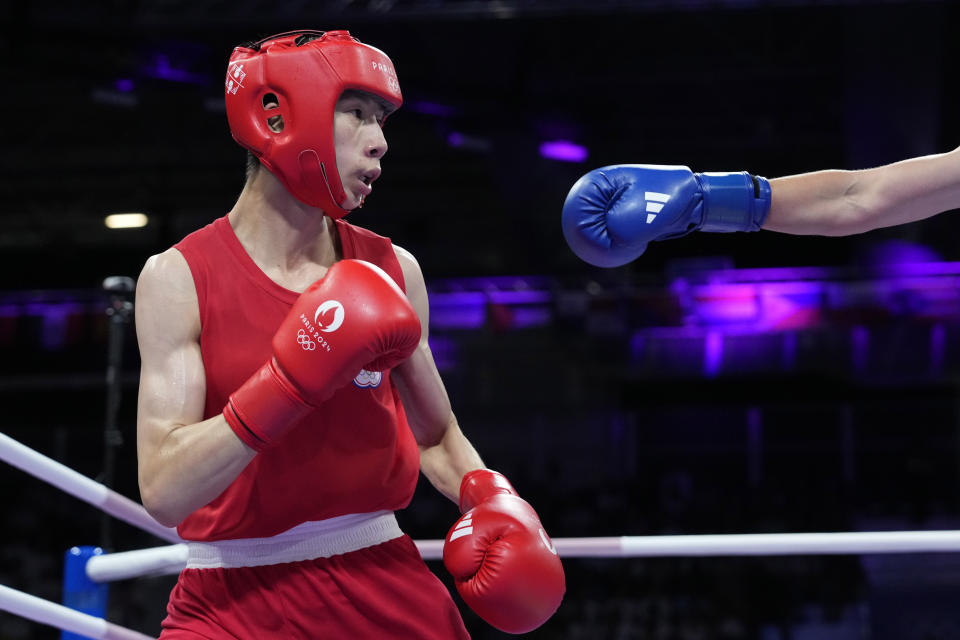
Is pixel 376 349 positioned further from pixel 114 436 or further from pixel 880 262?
pixel 880 262

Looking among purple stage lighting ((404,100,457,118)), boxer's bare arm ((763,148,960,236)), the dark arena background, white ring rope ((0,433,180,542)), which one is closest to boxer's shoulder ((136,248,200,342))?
white ring rope ((0,433,180,542))

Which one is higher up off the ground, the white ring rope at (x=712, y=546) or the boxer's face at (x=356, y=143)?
the boxer's face at (x=356, y=143)

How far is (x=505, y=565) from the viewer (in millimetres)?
1433

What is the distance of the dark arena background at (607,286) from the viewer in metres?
7.21

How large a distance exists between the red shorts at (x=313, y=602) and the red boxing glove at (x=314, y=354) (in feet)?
0.89

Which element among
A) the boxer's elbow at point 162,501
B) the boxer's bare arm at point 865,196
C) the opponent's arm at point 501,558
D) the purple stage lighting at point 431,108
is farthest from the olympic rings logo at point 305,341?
the purple stage lighting at point 431,108

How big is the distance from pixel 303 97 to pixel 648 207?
0.57 meters

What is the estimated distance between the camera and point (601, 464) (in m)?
8.58

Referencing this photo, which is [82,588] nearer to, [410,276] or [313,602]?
[313,602]

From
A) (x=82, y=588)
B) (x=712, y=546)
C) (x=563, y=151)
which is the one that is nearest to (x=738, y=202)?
(x=712, y=546)

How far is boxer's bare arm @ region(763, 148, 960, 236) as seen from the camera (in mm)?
1544

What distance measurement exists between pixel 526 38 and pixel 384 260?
24.6ft

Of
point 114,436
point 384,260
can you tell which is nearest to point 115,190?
point 114,436

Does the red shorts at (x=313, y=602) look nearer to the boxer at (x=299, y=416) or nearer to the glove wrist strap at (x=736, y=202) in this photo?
the boxer at (x=299, y=416)
